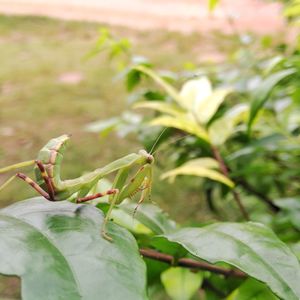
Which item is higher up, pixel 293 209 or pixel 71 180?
pixel 71 180

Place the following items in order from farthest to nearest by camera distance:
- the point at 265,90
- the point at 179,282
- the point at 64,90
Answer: the point at 64,90 < the point at 265,90 < the point at 179,282

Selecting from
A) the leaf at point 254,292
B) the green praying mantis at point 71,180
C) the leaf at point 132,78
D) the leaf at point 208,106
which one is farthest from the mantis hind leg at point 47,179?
the leaf at point 132,78

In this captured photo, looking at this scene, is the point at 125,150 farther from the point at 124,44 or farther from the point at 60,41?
the point at 60,41

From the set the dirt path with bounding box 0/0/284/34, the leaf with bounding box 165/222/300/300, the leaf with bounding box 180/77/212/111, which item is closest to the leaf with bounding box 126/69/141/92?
the leaf with bounding box 180/77/212/111

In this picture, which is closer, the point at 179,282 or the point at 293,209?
the point at 179,282

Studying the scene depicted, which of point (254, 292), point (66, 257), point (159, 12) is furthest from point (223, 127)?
point (159, 12)

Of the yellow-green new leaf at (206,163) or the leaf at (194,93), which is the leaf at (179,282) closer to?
the yellow-green new leaf at (206,163)

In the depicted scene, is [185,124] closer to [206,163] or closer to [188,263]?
[206,163]
